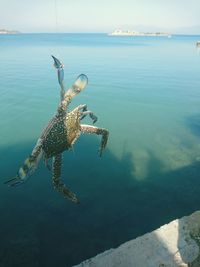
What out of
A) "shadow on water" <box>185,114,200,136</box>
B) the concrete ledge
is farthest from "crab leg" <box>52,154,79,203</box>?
"shadow on water" <box>185,114,200,136</box>

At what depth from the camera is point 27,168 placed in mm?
4344

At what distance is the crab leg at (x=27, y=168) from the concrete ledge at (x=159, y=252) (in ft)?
23.2

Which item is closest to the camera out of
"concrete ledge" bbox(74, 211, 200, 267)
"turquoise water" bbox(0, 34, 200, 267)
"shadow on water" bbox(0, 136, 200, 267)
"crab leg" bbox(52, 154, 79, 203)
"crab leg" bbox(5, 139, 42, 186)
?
"crab leg" bbox(5, 139, 42, 186)

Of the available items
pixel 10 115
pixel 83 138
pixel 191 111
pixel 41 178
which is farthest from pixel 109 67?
pixel 41 178

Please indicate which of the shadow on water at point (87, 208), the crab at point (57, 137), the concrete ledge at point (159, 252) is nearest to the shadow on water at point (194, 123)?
the shadow on water at point (87, 208)

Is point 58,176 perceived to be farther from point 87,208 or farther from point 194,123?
point 194,123

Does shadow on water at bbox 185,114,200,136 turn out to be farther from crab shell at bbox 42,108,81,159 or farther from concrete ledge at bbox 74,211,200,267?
crab shell at bbox 42,108,81,159

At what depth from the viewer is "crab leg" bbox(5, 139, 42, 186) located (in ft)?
14.0

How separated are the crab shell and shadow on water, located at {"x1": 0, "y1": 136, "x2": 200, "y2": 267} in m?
9.17

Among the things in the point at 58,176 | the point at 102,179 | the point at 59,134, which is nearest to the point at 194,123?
the point at 102,179

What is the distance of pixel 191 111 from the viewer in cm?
3247

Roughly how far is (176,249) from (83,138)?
14.0 meters

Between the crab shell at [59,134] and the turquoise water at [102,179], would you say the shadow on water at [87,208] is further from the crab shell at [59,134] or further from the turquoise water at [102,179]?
the crab shell at [59,134]

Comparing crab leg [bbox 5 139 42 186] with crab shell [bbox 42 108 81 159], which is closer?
crab leg [bbox 5 139 42 186]
